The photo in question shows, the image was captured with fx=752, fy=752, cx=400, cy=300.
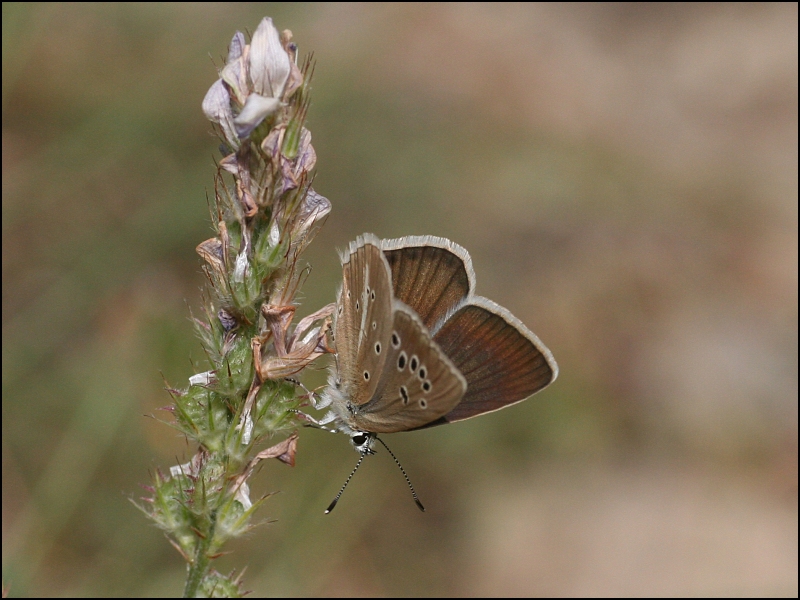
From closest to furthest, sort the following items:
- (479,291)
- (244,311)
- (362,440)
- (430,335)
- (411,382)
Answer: (244,311) → (411,382) → (430,335) → (362,440) → (479,291)

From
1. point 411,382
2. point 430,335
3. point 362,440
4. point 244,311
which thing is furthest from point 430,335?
point 244,311

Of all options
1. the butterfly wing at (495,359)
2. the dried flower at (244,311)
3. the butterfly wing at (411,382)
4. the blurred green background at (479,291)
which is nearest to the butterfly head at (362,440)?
the butterfly wing at (411,382)

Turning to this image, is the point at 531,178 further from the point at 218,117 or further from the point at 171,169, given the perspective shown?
the point at 218,117

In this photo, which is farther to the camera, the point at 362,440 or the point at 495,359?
the point at 362,440

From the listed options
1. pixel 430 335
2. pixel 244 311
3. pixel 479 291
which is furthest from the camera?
pixel 479 291

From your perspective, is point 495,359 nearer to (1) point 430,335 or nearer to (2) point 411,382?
(1) point 430,335

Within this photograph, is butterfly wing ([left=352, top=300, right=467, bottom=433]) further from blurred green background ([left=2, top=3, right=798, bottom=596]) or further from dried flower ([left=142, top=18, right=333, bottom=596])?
blurred green background ([left=2, top=3, right=798, bottom=596])

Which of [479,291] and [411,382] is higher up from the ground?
[411,382]

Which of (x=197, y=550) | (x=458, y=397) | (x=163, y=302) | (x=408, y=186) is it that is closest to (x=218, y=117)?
(x=458, y=397)
